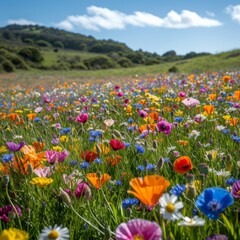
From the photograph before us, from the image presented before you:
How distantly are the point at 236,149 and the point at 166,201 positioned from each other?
5.64 ft

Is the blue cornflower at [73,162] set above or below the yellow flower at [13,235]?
below

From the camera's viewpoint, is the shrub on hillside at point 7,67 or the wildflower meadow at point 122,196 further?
the shrub on hillside at point 7,67

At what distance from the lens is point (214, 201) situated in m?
1.02

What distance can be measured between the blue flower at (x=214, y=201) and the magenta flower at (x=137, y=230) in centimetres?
23

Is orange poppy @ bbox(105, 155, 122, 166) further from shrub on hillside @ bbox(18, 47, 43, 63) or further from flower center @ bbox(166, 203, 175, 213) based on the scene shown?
shrub on hillside @ bbox(18, 47, 43, 63)

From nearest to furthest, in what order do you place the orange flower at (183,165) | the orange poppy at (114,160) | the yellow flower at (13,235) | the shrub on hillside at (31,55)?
the yellow flower at (13,235) → the orange flower at (183,165) → the orange poppy at (114,160) → the shrub on hillside at (31,55)

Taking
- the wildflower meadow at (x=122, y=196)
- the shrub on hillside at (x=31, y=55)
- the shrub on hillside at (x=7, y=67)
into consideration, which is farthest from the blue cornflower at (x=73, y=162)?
the shrub on hillside at (x=31, y=55)

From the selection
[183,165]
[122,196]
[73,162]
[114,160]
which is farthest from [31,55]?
[183,165]

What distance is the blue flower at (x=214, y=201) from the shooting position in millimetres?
1005

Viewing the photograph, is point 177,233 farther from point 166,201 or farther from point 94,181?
point 94,181

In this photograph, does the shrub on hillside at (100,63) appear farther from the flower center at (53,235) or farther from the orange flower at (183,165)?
the flower center at (53,235)

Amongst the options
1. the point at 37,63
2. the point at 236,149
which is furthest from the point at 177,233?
the point at 37,63

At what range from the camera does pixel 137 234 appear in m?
0.87

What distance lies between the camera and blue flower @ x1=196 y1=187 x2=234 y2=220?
3.30 ft
